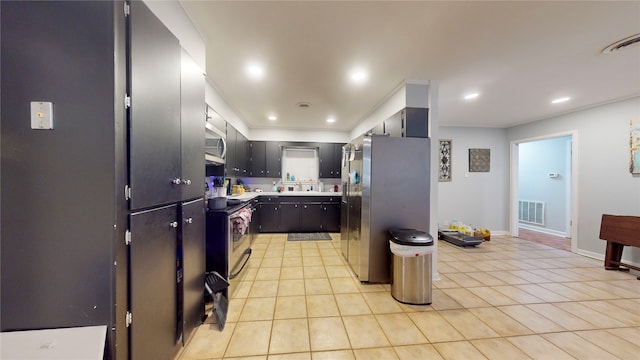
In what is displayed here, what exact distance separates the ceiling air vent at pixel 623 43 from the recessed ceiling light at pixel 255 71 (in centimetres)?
346

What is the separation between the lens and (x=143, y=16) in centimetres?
117

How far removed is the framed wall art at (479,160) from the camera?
518 centimetres

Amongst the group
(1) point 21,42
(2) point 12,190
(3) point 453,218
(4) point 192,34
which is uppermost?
(4) point 192,34

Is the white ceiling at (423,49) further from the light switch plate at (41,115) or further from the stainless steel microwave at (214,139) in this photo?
the light switch plate at (41,115)

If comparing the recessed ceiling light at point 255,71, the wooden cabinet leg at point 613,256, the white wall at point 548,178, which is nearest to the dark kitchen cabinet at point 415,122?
the recessed ceiling light at point 255,71

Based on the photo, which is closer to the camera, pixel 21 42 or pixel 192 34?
pixel 21 42

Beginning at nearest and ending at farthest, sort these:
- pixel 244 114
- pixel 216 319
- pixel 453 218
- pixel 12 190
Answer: pixel 12 190 < pixel 216 319 < pixel 244 114 < pixel 453 218

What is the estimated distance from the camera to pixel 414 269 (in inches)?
91.2

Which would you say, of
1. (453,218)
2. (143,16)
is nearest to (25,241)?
(143,16)

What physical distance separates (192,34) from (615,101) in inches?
235

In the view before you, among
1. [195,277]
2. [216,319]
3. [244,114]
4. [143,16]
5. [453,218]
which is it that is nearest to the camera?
[143,16]

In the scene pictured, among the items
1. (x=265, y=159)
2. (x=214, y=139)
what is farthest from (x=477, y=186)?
(x=214, y=139)

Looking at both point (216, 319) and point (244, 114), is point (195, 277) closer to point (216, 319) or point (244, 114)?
point (216, 319)

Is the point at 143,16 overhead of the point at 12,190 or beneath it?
overhead
